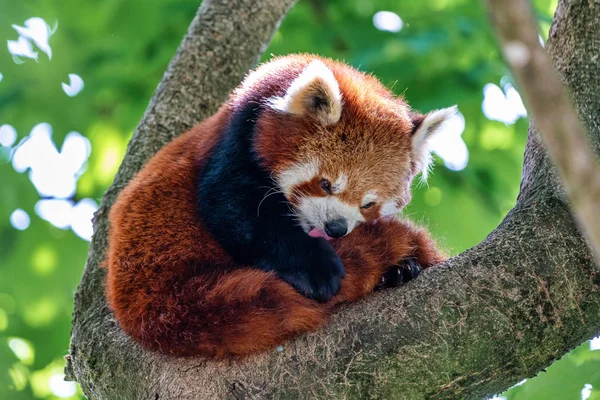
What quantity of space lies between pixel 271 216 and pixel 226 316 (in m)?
0.69

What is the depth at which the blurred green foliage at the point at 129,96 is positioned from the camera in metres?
4.60

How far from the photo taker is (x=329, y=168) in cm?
300

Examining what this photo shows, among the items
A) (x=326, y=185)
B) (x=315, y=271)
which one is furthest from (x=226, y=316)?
(x=326, y=185)

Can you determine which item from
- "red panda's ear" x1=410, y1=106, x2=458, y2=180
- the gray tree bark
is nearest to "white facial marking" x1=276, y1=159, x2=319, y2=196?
"red panda's ear" x1=410, y1=106, x2=458, y2=180

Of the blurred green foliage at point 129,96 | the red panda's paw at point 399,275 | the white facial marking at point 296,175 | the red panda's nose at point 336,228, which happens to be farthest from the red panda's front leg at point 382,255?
the blurred green foliage at point 129,96

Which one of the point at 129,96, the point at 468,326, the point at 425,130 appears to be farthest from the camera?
the point at 129,96

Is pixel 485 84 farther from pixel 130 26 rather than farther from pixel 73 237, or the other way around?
pixel 73 237

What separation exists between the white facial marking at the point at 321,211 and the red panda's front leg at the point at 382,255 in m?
0.40

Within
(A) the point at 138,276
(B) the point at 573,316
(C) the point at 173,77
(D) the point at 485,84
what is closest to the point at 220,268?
(A) the point at 138,276

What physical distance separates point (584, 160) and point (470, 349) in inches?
47.1

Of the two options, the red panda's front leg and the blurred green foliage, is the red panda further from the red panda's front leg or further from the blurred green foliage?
the blurred green foliage

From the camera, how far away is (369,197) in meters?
3.10

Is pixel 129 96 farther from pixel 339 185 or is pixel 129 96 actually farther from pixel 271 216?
pixel 271 216

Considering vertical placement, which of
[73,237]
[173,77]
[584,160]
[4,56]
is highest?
[584,160]
